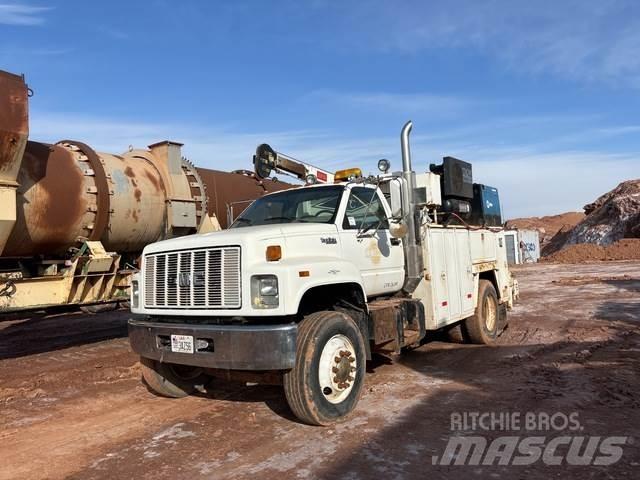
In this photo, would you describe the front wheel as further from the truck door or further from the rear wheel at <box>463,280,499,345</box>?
the rear wheel at <box>463,280,499,345</box>

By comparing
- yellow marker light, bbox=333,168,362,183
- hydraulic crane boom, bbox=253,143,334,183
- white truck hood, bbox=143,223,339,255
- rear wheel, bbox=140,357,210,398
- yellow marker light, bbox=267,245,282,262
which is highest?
hydraulic crane boom, bbox=253,143,334,183

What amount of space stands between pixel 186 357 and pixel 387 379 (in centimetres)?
251

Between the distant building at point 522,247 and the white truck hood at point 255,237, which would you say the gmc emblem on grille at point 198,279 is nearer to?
the white truck hood at point 255,237

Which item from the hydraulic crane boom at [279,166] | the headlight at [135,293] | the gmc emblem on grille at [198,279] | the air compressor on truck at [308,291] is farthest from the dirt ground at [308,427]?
the hydraulic crane boom at [279,166]

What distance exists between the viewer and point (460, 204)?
7.80 metres

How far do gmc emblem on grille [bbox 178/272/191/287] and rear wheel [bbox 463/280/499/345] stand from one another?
467cm

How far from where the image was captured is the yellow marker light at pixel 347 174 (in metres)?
6.20

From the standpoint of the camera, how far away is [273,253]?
4473mm

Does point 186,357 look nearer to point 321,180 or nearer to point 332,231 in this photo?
point 332,231

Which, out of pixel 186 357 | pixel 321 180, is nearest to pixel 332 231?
pixel 186 357

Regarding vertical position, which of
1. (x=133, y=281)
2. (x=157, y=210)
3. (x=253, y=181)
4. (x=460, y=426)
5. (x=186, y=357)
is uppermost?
(x=253, y=181)

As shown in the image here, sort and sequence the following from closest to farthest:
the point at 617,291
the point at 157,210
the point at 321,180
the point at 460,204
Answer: the point at 460,204 → the point at 157,210 → the point at 321,180 → the point at 617,291

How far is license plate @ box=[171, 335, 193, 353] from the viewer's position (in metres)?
4.56

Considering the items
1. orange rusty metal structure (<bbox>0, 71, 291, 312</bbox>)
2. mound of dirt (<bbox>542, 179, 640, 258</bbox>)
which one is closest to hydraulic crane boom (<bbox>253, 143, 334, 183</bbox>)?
orange rusty metal structure (<bbox>0, 71, 291, 312</bbox>)
